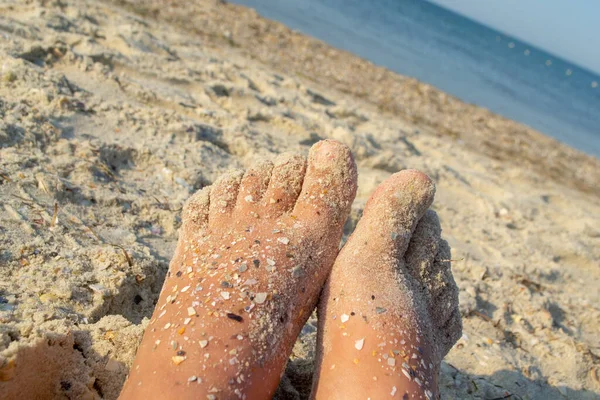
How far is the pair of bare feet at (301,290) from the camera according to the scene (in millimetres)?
1241

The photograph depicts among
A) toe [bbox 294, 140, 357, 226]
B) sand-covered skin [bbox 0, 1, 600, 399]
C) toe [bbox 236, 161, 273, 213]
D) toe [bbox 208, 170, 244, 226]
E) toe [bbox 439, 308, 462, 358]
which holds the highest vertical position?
toe [bbox 294, 140, 357, 226]

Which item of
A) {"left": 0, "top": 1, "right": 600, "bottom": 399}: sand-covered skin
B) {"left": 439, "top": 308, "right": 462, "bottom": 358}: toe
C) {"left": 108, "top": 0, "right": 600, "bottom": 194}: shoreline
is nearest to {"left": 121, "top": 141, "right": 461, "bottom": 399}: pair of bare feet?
{"left": 439, "top": 308, "right": 462, "bottom": 358}: toe

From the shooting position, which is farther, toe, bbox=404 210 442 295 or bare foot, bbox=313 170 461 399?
toe, bbox=404 210 442 295

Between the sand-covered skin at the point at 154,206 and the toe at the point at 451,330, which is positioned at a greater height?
the toe at the point at 451,330

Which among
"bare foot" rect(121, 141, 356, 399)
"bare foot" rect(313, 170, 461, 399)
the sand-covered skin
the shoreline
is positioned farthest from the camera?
the shoreline

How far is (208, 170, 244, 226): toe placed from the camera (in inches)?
66.4

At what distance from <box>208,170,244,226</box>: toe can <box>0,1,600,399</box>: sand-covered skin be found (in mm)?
294

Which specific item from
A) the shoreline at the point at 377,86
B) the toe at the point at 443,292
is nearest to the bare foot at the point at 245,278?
the toe at the point at 443,292

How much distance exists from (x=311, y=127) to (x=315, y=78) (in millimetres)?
3043

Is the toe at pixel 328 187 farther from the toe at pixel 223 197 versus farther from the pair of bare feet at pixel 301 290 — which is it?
the toe at pixel 223 197

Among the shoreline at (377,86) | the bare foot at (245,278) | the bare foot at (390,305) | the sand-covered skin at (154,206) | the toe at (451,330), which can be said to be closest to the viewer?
the bare foot at (245,278)

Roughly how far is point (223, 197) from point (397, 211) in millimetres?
589

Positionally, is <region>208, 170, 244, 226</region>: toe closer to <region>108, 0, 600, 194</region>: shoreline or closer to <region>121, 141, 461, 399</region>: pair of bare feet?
<region>121, 141, 461, 399</region>: pair of bare feet

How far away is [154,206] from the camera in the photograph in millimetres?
2156
